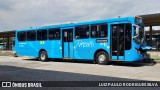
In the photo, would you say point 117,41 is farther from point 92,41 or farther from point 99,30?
point 92,41

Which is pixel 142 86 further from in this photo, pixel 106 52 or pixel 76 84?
pixel 106 52

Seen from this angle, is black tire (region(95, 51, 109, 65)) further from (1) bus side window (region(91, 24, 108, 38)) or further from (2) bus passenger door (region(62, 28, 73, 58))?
(2) bus passenger door (region(62, 28, 73, 58))

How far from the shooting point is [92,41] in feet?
57.6

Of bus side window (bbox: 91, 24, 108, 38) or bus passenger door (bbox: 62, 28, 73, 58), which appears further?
bus passenger door (bbox: 62, 28, 73, 58)

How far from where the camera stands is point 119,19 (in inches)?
631

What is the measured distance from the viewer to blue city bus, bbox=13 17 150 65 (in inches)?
616

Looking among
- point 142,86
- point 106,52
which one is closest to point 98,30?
point 106,52

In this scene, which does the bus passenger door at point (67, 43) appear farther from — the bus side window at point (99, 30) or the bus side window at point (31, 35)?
the bus side window at point (31, 35)

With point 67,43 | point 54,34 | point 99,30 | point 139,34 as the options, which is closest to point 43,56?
point 54,34

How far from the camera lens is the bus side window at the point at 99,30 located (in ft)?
54.9

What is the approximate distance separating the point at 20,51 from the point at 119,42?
11.1m

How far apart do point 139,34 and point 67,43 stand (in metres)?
5.78

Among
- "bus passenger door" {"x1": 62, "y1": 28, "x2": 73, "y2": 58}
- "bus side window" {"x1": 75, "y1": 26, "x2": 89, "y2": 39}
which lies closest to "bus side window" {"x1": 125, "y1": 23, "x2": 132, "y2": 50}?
"bus side window" {"x1": 75, "y1": 26, "x2": 89, "y2": 39}

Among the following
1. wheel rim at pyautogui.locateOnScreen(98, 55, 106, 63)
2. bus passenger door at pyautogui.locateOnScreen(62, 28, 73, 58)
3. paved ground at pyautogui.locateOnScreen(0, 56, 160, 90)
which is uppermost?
bus passenger door at pyautogui.locateOnScreen(62, 28, 73, 58)
